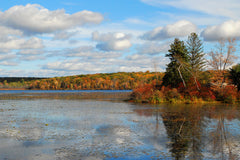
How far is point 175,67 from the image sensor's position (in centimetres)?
5344

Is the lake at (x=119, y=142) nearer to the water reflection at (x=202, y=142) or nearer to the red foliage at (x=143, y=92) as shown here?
the water reflection at (x=202, y=142)

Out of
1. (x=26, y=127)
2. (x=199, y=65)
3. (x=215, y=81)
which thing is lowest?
(x=26, y=127)

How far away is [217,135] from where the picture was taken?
17.0 m

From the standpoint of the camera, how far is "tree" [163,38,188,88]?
176 ft

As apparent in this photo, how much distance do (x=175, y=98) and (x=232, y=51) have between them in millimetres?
16204

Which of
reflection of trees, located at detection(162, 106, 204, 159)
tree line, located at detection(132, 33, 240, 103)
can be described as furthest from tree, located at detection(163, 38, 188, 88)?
reflection of trees, located at detection(162, 106, 204, 159)

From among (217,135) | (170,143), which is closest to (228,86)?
(217,135)

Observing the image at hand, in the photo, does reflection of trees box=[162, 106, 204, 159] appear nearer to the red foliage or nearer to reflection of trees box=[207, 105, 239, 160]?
reflection of trees box=[207, 105, 239, 160]

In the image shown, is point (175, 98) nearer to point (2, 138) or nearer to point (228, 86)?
point (228, 86)

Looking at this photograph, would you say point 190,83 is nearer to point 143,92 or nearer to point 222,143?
point 143,92

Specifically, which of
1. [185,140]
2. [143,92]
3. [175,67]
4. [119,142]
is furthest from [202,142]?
[175,67]

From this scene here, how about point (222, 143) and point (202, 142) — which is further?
point (202, 142)

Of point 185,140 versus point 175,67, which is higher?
point 175,67

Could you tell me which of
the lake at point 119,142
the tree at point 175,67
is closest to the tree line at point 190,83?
the tree at point 175,67
